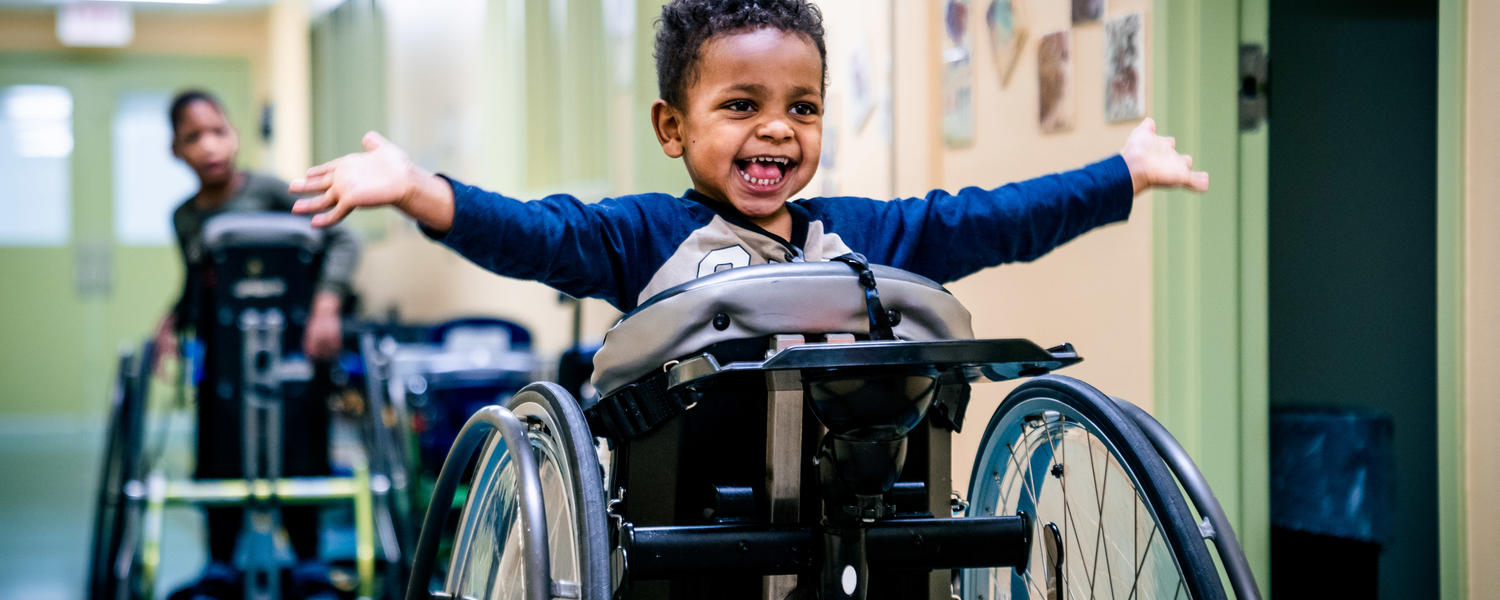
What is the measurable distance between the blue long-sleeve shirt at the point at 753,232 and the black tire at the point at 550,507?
0.43ft

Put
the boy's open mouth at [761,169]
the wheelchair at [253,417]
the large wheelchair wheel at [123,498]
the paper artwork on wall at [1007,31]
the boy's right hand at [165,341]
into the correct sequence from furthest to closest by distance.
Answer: the boy's right hand at [165,341]
the wheelchair at [253,417]
the large wheelchair wheel at [123,498]
the paper artwork on wall at [1007,31]
the boy's open mouth at [761,169]

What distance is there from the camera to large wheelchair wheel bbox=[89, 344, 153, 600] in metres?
2.87

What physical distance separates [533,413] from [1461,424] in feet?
3.56

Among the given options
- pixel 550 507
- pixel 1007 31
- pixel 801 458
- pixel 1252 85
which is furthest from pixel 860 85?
pixel 801 458

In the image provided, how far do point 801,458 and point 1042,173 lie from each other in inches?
48.6

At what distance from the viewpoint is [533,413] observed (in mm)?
1292

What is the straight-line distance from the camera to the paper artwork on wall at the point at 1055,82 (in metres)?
2.23

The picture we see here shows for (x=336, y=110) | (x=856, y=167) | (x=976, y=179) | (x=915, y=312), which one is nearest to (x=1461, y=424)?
(x=915, y=312)

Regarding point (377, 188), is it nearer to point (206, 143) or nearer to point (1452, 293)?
point (1452, 293)

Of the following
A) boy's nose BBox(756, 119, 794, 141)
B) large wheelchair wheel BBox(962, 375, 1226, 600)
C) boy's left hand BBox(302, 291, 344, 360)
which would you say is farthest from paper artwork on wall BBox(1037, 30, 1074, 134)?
boy's left hand BBox(302, 291, 344, 360)

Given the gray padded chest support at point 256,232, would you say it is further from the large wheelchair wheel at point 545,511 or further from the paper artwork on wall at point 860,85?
the large wheelchair wheel at point 545,511

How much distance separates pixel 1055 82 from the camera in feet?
7.41

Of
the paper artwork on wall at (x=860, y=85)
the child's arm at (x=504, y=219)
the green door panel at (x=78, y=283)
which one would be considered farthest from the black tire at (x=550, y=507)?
the green door panel at (x=78, y=283)

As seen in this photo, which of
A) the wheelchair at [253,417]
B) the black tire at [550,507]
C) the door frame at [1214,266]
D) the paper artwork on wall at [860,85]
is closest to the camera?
the black tire at [550,507]
